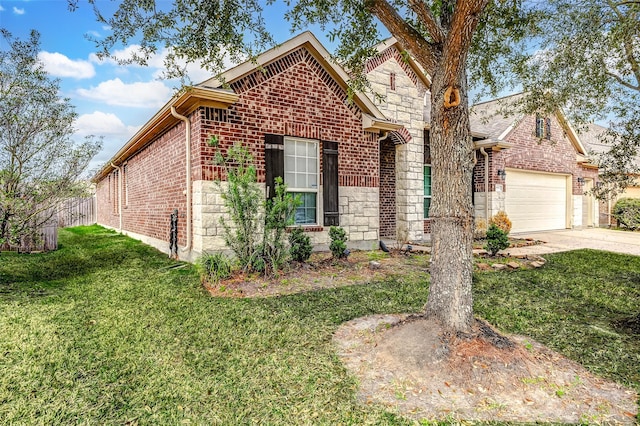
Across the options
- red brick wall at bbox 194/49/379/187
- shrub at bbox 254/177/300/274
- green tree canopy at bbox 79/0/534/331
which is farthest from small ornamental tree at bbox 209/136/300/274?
green tree canopy at bbox 79/0/534/331

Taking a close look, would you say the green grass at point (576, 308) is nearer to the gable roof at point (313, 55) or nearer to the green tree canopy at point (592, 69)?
the green tree canopy at point (592, 69)

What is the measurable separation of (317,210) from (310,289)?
296 centimetres

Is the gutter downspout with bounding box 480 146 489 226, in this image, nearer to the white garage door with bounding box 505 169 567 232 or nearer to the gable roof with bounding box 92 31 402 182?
the white garage door with bounding box 505 169 567 232

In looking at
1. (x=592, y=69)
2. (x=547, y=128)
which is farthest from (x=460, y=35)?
(x=547, y=128)

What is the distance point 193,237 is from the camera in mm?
7500

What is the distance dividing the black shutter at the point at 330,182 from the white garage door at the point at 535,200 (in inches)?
333

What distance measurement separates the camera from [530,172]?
14500mm

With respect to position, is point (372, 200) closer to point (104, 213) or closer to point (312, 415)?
point (312, 415)

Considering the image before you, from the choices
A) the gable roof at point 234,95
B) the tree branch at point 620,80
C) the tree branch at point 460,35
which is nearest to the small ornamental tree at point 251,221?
the gable roof at point 234,95

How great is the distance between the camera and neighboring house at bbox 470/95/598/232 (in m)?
12.9

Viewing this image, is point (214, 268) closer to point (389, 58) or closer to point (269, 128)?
point (269, 128)

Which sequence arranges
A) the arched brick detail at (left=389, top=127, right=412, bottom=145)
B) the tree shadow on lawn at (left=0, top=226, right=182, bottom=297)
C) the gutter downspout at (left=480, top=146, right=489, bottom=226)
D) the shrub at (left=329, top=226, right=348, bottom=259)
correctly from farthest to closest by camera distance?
the gutter downspout at (left=480, top=146, right=489, bottom=226)
the arched brick detail at (left=389, top=127, right=412, bottom=145)
the shrub at (left=329, top=226, right=348, bottom=259)
the tree shadow on lawn at (left=0, top=226, right=182, bottom=297)

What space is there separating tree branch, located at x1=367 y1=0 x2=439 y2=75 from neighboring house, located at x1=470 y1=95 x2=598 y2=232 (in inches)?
382

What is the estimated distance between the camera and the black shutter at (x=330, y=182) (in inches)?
328
